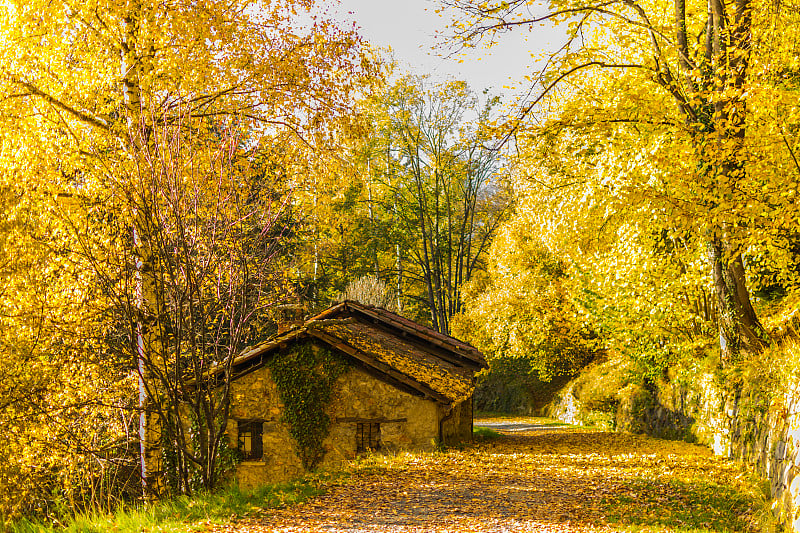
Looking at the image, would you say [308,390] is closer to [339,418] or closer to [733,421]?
[339,418]

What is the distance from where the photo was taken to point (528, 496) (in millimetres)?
8984

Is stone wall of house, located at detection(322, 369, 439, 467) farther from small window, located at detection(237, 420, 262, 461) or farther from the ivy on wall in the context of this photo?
small window, located at detection(237, 420, 262, 461)

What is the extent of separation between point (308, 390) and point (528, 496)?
6.54 meters

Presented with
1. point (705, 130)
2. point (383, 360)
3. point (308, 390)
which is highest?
point (705, 130)

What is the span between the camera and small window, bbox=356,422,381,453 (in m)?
14.1

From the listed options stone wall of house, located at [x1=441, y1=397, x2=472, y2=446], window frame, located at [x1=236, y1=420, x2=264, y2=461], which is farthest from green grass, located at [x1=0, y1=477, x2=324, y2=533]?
stone wall of house, located at [x1=441, y1=397, x2=472, y2=446]

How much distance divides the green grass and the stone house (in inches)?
177

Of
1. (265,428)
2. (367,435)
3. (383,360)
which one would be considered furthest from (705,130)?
(265,428)

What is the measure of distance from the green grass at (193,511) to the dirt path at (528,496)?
333mm

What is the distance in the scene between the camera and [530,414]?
108ft

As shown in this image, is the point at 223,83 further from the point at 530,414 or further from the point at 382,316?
the point at 530,414

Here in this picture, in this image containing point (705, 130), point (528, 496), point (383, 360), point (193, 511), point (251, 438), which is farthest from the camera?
point (251, 438)

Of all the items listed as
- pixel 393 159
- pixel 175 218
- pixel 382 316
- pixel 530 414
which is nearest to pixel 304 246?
pixel 393 159

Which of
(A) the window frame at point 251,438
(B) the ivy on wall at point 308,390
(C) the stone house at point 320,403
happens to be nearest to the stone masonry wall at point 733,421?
(C) the stone house at point 320,403
